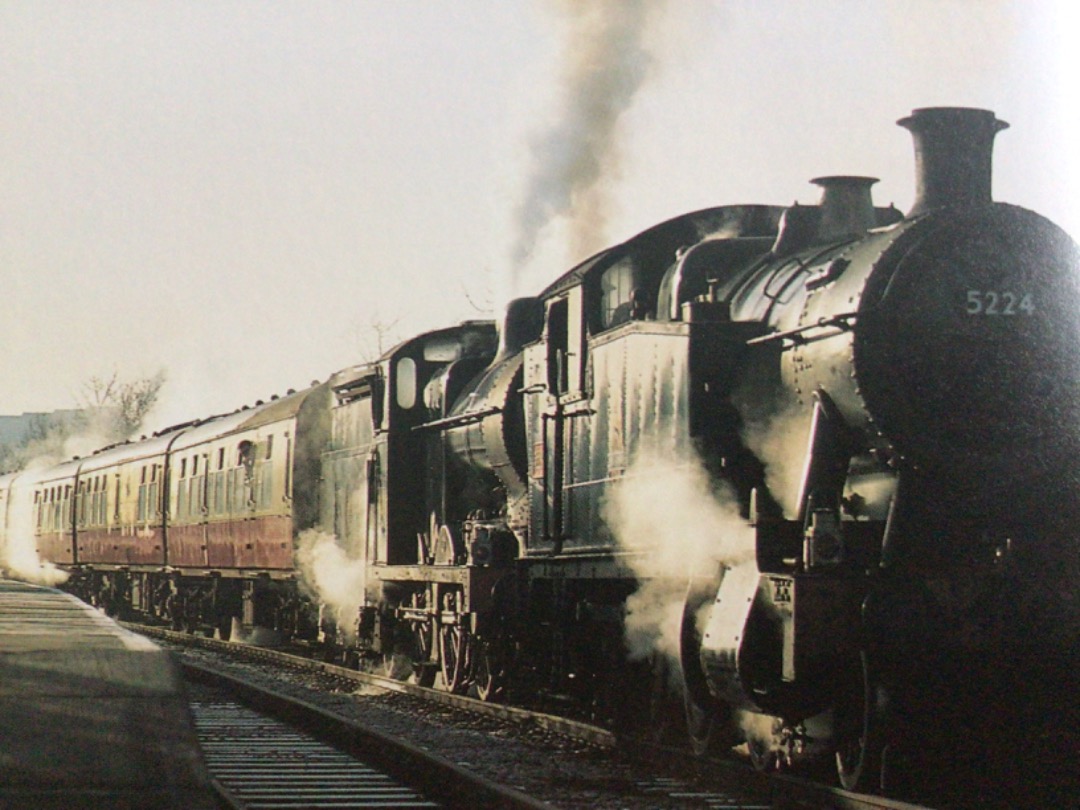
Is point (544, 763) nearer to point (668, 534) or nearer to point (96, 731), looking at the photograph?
point (668, 534)

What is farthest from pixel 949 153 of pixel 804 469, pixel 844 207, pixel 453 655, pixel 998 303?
pixel 453 655

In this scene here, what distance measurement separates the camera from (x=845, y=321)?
9539 mm

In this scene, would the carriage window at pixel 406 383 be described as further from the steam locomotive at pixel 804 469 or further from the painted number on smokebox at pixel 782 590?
the painted number on smokebox at pixel 782 590

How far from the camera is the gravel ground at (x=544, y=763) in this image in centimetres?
985

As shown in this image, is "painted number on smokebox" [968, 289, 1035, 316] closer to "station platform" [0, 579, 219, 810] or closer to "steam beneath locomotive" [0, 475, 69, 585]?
"station platform" [0, 579, 219, 810]

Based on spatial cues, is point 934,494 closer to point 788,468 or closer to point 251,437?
point 788,468

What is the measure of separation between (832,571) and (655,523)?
7.03 feet

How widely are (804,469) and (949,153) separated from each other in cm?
195

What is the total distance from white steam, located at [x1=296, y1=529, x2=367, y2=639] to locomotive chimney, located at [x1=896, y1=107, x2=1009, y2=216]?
10164 millimetres

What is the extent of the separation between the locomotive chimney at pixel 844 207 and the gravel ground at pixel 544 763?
11.3 ft

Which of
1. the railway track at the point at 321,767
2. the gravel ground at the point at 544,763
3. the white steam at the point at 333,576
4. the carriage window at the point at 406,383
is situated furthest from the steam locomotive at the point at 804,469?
the white steam at the point at 333,576

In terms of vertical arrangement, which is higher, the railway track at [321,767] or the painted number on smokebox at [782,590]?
the painted number on smokebox at [782,590]

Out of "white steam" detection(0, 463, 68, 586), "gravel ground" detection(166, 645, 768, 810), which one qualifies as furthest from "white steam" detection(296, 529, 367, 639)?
"white steam" detection(0, 463, 68, 586)

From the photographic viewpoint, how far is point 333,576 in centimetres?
2094
